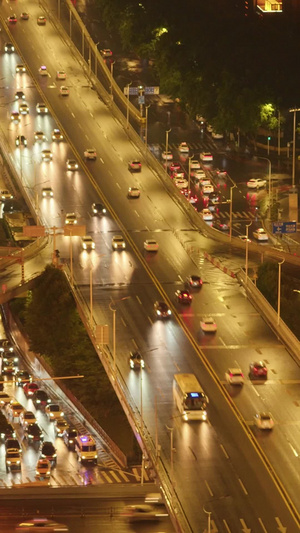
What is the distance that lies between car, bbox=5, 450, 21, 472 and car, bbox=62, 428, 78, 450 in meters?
5.64

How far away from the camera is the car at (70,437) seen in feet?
467

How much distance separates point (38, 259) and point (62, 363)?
17.9 meters

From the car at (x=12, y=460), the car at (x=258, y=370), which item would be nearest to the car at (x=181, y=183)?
the car at (x=258, y=370)

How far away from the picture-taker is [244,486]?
11956 cm

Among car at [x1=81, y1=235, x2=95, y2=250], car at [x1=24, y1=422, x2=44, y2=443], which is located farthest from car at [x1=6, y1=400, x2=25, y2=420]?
car at [x1=81, y1=235, x2=95, y2=250]

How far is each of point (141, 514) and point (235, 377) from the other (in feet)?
60.0

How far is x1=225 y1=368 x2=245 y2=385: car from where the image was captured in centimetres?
13575

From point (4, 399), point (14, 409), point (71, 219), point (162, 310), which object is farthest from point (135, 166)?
point (14, 409)

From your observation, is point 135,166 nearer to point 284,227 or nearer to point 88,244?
point 88,244

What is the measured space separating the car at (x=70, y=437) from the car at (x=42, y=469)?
253 inches

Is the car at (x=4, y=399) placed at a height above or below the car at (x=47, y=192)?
below

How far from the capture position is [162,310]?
151 m

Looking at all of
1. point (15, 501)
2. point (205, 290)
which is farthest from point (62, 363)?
point (15, 501)

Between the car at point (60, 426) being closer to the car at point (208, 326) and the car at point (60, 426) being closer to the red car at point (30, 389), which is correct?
the red car at point (30, 389)
